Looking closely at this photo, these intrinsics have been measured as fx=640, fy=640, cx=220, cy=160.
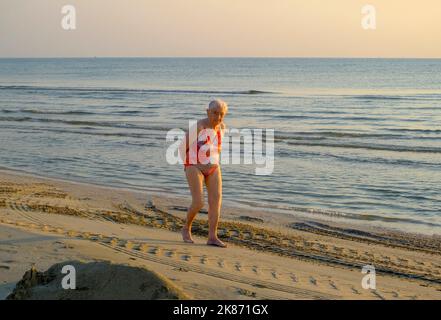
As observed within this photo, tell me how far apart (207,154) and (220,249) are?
120 cm

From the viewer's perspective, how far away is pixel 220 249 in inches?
298

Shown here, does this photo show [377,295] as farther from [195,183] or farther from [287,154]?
[287,154]

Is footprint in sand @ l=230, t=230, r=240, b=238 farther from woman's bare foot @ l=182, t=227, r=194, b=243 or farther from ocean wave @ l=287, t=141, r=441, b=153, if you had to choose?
ocean wave @ l=287, t=141, r=441, b=153

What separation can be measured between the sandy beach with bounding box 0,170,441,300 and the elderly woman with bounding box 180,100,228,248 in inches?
23.3

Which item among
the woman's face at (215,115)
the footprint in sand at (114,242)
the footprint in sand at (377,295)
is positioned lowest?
the footprint in sand at (377,295)

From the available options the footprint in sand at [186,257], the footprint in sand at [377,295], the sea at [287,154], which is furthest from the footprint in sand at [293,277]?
the sea at [287,154]

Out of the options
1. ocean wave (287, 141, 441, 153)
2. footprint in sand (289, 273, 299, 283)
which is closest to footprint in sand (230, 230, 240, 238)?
footprint in sand (289, 273, 299, 283)

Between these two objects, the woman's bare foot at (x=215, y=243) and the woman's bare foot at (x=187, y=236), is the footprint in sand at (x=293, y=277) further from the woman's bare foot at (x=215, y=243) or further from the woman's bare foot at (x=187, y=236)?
the woman's bare foot at (x=187, y=236)

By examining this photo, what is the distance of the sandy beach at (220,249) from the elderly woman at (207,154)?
592 mm

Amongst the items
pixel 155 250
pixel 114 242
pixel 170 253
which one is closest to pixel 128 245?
pixel 114 242

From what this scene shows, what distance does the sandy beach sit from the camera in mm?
5906

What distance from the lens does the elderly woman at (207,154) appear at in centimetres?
695
